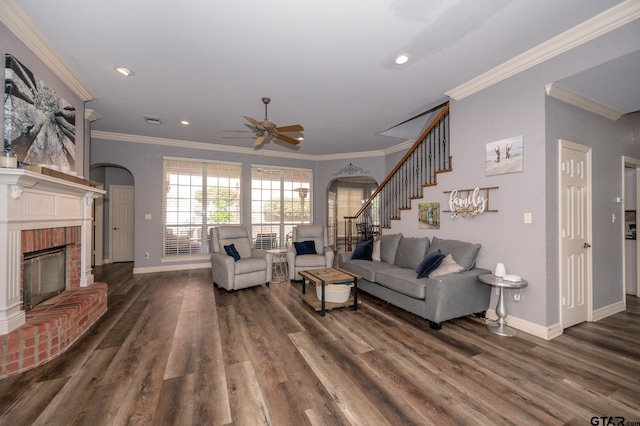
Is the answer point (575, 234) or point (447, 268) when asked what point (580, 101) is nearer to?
point (575, 234)

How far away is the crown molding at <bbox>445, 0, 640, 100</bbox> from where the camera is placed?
7.04 ft

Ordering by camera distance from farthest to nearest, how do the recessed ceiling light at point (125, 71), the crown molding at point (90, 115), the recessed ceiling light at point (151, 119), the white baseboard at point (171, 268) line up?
the white baseboard at point (171, 268) → the recessed ceiling light at point (151, 119) → the crown molding at point (90, 115) → the recessed ceiling light at point (125, 71)

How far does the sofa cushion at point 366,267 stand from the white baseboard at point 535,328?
1448 mm

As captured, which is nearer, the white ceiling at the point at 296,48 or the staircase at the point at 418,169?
the white ceiling at the point at 296,48

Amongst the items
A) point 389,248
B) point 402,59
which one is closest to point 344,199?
point 389,248

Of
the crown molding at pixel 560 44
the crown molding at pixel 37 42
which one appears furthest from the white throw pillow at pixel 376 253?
the crown molding at pixel 37 42

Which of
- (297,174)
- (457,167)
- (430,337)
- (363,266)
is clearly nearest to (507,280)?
(430,337)

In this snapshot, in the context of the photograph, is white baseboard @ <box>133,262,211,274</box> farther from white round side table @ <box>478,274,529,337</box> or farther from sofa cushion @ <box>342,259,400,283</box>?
white round side table @ <box>478,274,529,337</box>

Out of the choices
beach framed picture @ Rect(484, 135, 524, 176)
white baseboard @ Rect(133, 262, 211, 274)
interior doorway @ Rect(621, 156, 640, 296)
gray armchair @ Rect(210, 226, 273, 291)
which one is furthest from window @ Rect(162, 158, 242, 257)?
interior doorway @ Rect(621, 156, 640, 296)

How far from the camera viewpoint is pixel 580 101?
3.01 meters

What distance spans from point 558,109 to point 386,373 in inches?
128

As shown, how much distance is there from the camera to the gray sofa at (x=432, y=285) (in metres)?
2.93

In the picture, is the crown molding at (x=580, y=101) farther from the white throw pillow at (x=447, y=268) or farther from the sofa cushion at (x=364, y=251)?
the sofa cushion at (x=364, y=251)

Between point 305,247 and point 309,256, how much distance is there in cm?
23
